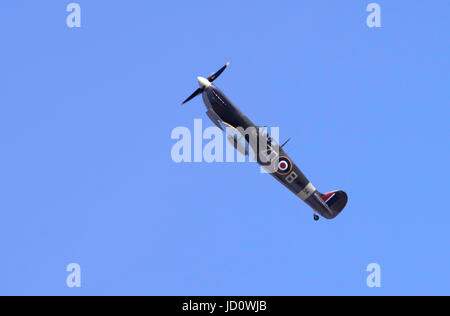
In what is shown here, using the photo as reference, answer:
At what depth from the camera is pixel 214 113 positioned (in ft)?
244

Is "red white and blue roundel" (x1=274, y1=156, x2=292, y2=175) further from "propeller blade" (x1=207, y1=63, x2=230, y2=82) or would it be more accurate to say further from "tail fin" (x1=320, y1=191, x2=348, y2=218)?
"propeller blade" (x1=207, y1=63, x2=230, y2=82)

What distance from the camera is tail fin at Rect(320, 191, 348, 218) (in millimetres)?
77500

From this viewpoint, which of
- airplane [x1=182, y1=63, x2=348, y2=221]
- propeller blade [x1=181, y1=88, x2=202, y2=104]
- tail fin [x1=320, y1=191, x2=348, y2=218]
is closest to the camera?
airplane [x1=182, y1=63, x2=348, y2=221]

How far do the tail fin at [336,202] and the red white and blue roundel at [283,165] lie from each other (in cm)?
484

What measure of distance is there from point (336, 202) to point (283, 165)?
6762 mm

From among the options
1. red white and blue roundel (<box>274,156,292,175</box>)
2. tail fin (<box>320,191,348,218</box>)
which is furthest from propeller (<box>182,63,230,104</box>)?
tail fin (<box>320,191,348,218</box>)

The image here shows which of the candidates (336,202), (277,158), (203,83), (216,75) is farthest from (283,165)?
A: (203,83)

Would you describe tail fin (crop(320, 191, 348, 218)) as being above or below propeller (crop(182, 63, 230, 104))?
below

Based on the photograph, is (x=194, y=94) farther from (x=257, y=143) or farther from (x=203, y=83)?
(x=257, y=143)

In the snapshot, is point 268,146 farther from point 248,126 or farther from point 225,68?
point 225,68

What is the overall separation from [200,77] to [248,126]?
6453 millimetres

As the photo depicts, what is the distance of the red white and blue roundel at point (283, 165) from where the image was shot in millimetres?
75250

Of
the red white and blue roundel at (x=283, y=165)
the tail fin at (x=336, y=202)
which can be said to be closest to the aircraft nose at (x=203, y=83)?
the red white and blue roundel at (x=283, y=165)
